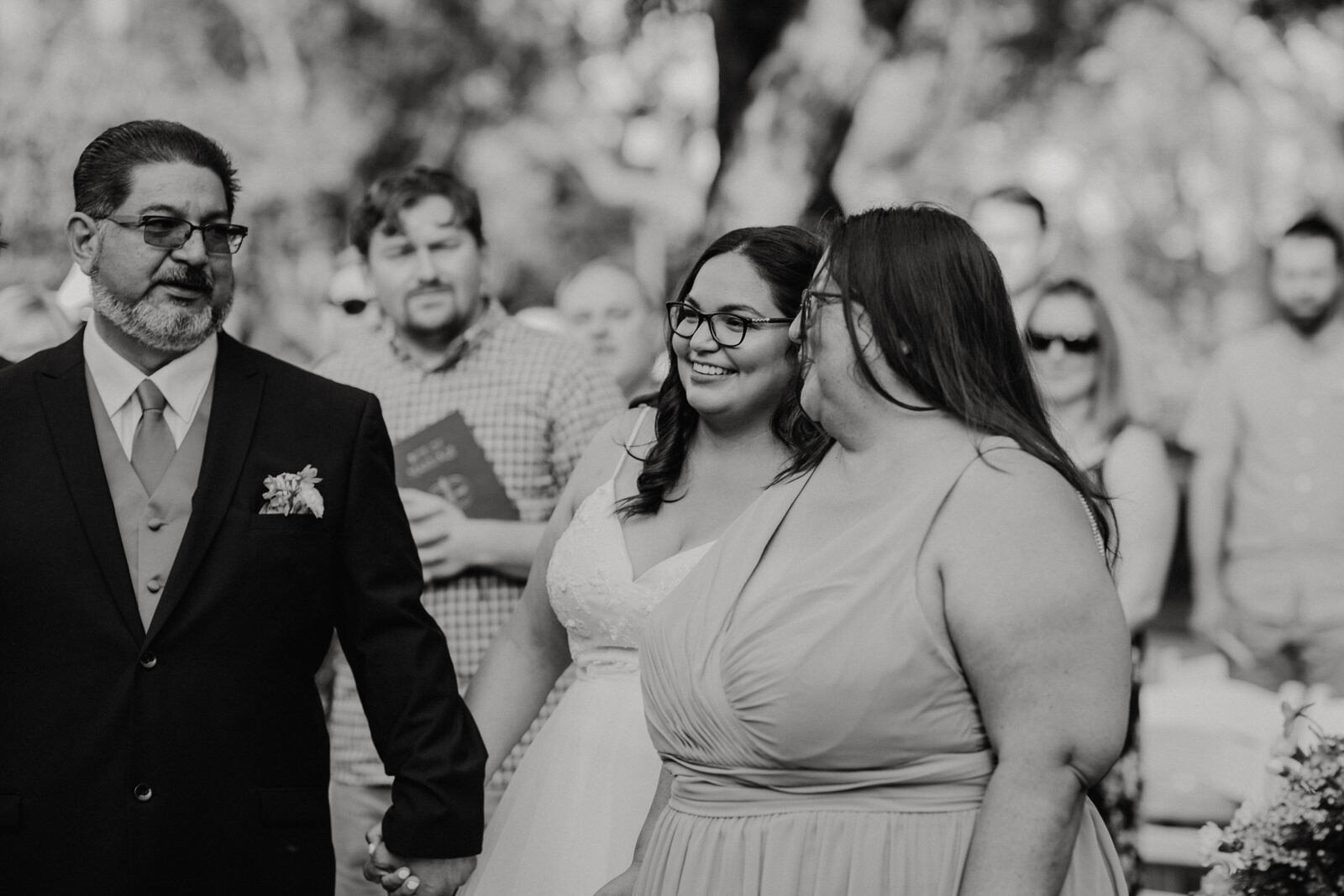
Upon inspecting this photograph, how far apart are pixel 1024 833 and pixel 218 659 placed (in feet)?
5.72

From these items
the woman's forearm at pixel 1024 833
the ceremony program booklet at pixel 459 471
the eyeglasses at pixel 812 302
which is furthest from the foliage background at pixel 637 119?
the woman's forearm at pixel 1024 833

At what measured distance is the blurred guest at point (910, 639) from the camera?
279 centimetres

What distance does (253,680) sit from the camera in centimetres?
371

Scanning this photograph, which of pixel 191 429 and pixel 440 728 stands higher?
pixel 191 429

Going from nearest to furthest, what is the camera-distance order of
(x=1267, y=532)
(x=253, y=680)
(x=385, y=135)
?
(x=253, y=680), (x=1267, y=532), (x=385, y=135)

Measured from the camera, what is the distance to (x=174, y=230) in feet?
12.7

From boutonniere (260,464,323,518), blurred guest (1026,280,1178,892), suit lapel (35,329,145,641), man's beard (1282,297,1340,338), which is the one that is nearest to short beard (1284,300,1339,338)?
man's beard (1282,297,1340,338)

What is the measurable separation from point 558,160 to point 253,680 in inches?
751

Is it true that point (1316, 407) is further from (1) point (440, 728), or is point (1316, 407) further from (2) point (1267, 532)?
(1) point (440, 728)

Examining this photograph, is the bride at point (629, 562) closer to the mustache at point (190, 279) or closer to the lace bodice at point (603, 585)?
the lace bodice at point (603, 585)

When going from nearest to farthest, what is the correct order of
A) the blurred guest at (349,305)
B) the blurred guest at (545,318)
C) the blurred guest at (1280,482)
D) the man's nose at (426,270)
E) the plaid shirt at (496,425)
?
the plaid shirt at (496,425) < the man's nose at (426,270) < the blurred guest at (349,305) < the blurred guest at (1280,482) < the blurred guest at (545,318)

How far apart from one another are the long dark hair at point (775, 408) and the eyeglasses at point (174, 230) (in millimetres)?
1093

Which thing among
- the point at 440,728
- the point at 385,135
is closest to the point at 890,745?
the point at 440,728

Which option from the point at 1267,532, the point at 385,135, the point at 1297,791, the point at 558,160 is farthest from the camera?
the point at 558,160
